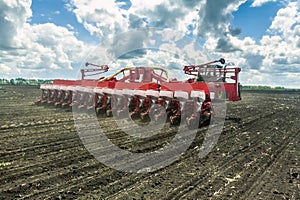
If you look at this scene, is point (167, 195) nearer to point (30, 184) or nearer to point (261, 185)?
point (261, 185)

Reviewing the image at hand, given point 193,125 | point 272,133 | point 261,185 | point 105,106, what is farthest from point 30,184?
point 105,106

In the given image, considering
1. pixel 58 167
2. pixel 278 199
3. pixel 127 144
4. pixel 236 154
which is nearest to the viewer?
pixel 278 199

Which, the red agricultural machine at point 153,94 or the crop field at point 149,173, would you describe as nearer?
the crop field at point 149,173

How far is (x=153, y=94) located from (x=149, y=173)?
620 cm

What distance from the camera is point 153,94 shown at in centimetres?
1159

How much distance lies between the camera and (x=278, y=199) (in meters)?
4.58

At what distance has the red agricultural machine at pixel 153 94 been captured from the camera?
10625 mm

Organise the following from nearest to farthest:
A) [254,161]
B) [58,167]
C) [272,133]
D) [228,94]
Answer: [58,167], [254,161], [272,133], [228,94]

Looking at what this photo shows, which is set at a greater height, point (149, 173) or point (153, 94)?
point (153, 94)

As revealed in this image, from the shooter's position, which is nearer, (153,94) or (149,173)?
(149,173)

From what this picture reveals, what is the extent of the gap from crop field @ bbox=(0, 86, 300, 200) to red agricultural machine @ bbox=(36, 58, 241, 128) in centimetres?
161

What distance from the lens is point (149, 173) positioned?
5.57 meters

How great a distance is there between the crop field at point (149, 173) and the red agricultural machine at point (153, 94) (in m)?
1.61

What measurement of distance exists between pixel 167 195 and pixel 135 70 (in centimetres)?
1048
